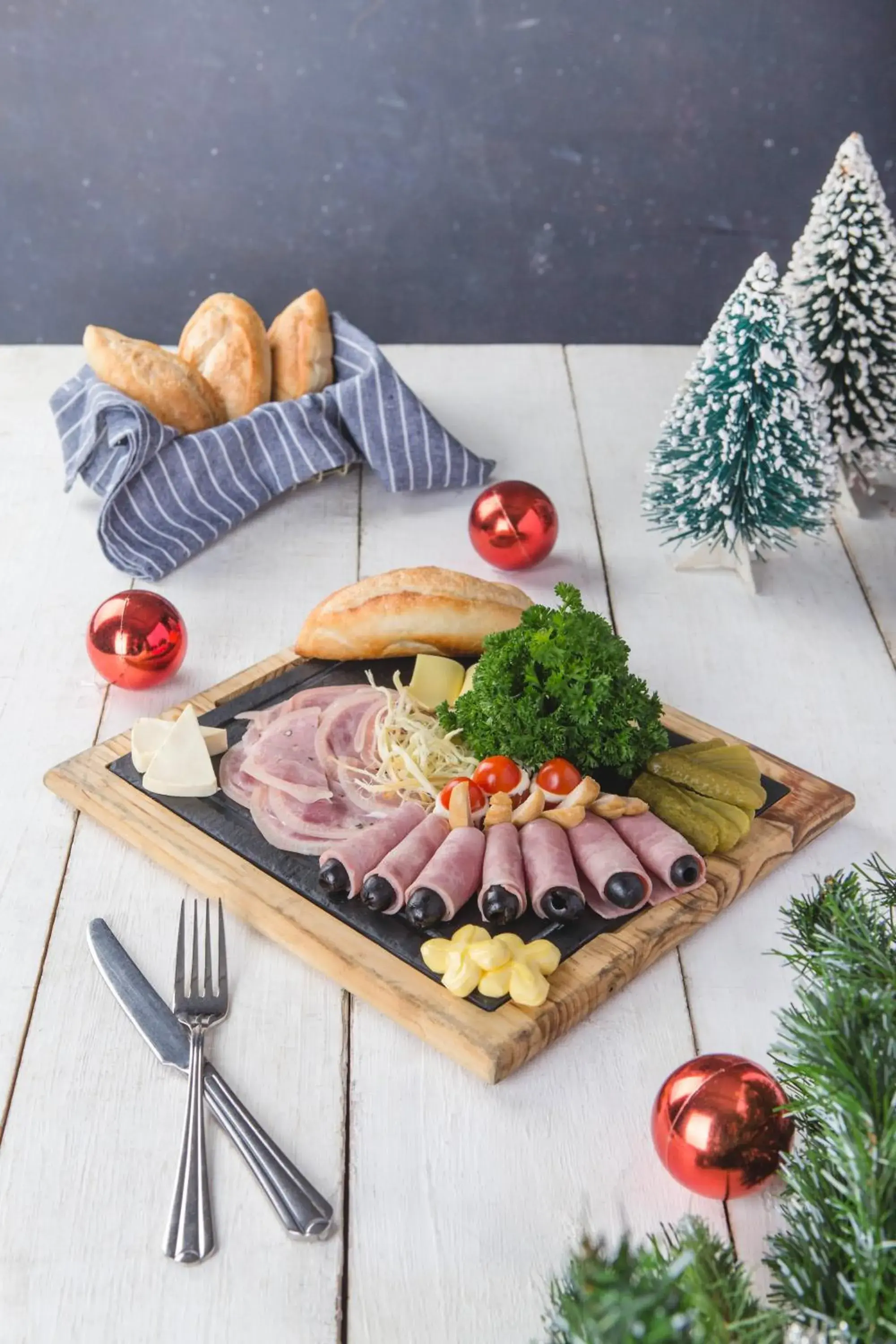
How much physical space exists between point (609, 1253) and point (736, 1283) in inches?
9.5

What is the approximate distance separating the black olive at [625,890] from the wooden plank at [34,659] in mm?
534

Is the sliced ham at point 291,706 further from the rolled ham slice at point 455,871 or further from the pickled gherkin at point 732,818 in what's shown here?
the pickled gherkin at point 732,818

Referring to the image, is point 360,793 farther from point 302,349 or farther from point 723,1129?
point 302,349

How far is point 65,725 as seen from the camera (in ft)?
5.42

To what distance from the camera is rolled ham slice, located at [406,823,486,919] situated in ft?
4.09

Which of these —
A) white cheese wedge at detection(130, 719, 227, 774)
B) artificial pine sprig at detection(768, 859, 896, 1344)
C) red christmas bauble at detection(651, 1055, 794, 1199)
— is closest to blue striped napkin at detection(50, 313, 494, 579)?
white cheese wedge at detection(130, 719, 227, 774)

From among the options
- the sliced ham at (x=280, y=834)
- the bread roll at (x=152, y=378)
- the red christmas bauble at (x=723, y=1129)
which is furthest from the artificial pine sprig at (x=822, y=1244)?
the bread roll at (x=152, y=378)

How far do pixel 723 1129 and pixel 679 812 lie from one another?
431mm

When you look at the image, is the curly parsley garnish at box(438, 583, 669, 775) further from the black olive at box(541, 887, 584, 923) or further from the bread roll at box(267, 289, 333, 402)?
the bread roll at box(267, 289, 333, 402)

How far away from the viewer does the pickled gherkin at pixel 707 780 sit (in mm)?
1415

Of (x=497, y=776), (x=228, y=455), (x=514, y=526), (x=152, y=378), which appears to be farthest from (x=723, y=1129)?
(x=152, y=378)

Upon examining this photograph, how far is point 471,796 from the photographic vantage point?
1399 millimetres

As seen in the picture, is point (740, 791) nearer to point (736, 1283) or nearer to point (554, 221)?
point (736, 1283)

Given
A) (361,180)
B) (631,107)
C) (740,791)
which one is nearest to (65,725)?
(740,791)
